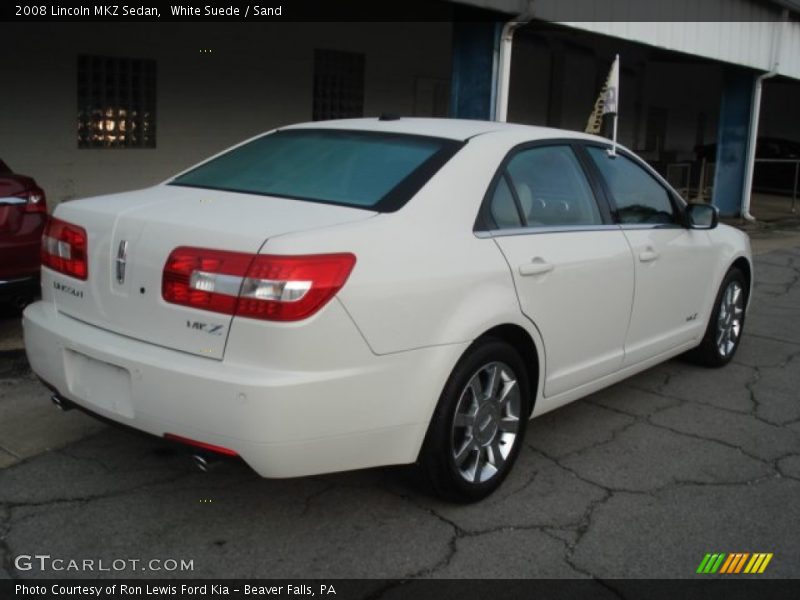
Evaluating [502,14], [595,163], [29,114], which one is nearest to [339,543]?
[595,163]

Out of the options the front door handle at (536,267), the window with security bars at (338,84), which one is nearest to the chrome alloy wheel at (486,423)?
the front door handle at (536,267)

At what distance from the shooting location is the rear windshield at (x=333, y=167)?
11.3 ft

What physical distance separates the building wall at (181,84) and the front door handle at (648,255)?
781 cm

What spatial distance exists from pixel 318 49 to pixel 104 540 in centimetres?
1051

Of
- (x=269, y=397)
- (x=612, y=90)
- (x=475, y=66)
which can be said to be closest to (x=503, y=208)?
(x=269, y=397)

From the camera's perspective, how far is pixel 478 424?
3547 mm

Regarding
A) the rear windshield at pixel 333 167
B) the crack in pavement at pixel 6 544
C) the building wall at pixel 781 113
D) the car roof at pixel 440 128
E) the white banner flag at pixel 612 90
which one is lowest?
the crack in pavement at pixel 6 544

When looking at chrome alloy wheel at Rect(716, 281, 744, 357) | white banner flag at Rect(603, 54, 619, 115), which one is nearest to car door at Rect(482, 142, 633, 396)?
chrome alloy wheel at Rect(716, 281, 744, 357)

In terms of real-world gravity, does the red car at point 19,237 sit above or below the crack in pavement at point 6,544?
above

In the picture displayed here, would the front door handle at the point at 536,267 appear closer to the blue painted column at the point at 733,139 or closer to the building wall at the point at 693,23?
the building wall at the point at 693,23

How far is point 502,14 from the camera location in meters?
8.24

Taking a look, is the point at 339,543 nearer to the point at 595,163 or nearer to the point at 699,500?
the point at 699,500

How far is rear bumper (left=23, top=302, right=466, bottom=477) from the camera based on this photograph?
2.84 m
